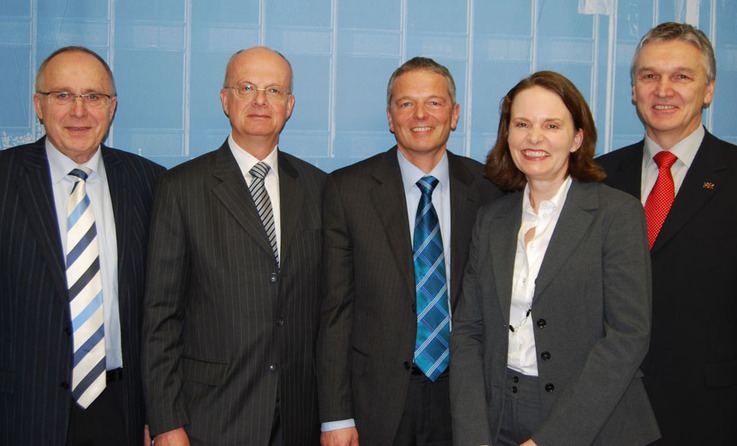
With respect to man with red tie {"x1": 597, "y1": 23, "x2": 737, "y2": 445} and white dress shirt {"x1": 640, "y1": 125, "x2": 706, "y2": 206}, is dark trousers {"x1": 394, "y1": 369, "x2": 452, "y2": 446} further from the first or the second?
white dress shirt {"x1": 640, "y1": 125, "x2": 706, "y2": 206}

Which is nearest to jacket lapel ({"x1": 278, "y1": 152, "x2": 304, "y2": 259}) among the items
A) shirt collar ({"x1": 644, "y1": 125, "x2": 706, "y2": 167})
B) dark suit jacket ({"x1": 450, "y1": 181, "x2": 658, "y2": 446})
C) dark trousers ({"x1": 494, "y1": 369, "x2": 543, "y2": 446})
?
dark suit jacket ({"x1": 450, "y1": 181, "x2": 658, "y2": 446})

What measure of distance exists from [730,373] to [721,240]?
1.79 feet

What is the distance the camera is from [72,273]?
2.27 meters

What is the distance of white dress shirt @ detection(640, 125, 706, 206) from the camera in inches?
97.7

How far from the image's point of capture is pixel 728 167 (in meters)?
2.41

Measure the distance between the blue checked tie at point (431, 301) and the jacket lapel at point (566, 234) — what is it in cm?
53

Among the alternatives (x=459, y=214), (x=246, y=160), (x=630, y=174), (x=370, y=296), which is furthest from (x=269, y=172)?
(x=630, y=174)

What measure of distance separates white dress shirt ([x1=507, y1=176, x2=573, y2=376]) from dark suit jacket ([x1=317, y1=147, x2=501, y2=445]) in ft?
1.34

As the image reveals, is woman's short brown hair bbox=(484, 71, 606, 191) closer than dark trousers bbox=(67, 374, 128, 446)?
Yes

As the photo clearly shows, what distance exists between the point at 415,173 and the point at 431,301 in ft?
1.92

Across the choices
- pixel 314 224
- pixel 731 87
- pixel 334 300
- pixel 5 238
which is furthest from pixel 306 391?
pixel 731 87

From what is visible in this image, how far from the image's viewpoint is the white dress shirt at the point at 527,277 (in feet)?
6.51

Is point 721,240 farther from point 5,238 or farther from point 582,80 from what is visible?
point 5,238

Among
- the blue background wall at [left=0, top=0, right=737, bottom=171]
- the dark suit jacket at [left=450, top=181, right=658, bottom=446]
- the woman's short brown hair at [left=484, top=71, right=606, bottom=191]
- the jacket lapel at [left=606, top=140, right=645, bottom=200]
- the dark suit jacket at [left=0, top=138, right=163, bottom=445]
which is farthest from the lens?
the blue background wall at [left=0, top=0, right=737, bottom=171]
